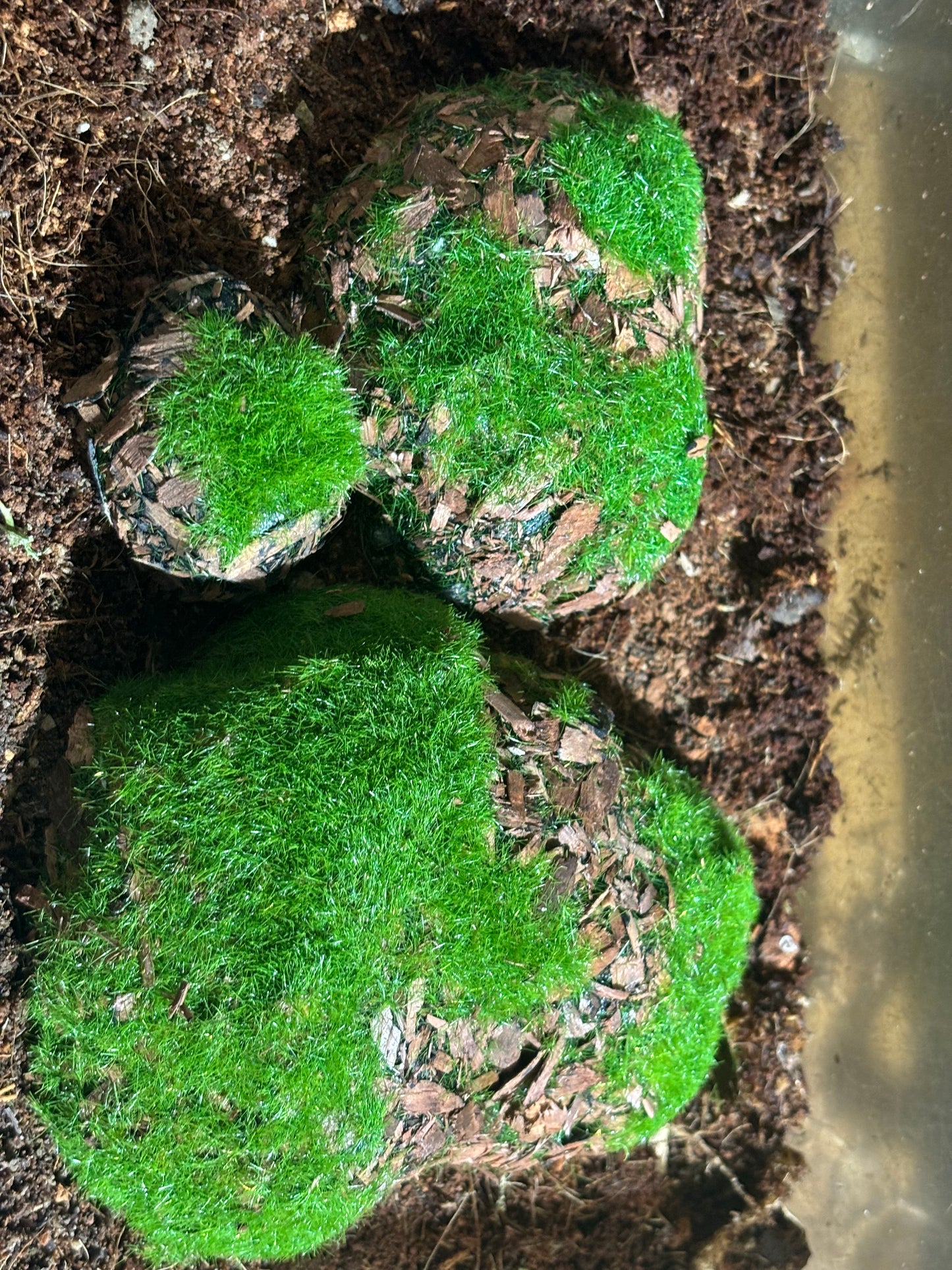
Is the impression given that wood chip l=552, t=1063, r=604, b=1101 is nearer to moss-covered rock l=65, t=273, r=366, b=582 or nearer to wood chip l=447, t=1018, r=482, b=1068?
wood chip l=447, t=1018, r=482, b=1068

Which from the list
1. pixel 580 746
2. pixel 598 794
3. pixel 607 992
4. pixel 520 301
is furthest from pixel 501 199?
pixel 607 992

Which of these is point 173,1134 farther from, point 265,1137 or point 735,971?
point 735,971

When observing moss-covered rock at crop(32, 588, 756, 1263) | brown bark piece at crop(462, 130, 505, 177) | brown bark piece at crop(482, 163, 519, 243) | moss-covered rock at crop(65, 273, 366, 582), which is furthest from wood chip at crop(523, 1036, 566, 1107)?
brown bark piece at crop(462, 130, 505, 177)

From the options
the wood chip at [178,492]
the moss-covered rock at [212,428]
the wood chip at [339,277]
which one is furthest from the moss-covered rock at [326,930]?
the wood chip at [339,277]

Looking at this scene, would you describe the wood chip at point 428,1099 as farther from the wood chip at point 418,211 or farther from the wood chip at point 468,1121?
the wood chip at point 418,211

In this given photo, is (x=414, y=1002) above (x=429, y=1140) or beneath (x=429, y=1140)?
above

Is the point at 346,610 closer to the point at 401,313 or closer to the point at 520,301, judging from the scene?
the point at 401,313
